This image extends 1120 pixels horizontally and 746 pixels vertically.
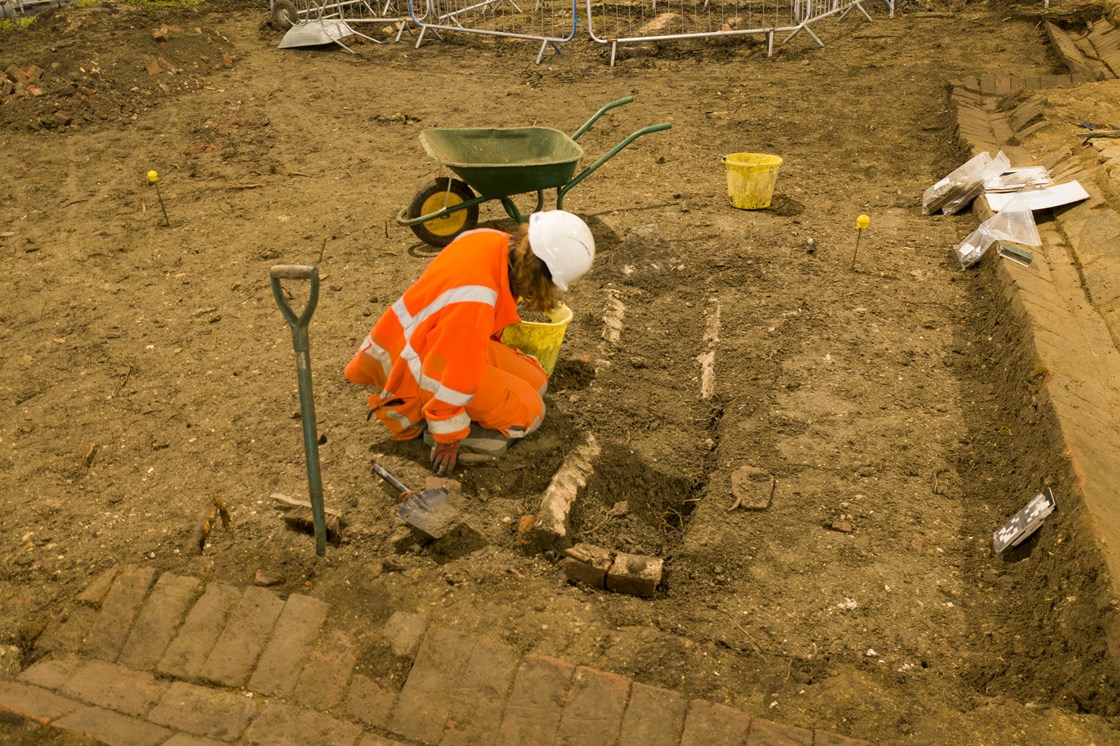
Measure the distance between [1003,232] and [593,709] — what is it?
13.6 ft

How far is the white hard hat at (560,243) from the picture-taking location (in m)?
3.56

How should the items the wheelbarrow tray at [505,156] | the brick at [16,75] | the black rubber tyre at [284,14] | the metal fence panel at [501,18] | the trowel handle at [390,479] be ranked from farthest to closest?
the black rubber tyre at [284,14] → the metal fence panel at [501,18] → the brick at [16,75] → the wheelbarrow tray at [505,156] → the trowel handle at [390,479]

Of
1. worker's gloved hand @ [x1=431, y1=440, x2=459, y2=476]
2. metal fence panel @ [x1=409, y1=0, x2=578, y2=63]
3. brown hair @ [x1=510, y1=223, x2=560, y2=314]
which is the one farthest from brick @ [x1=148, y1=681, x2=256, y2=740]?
metal fence panel @ [x1=409, y1=0, x2=578, y2=63]

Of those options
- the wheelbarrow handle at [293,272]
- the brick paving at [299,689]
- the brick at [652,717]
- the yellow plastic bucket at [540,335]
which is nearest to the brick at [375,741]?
the brick paving at [299,689]

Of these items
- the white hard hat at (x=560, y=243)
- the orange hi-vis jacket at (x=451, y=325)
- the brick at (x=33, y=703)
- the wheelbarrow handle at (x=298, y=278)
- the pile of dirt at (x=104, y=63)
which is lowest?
the pile of dirt at (x=104, y=63)

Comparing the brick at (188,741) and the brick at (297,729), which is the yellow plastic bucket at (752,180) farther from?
the brick at (188,741)

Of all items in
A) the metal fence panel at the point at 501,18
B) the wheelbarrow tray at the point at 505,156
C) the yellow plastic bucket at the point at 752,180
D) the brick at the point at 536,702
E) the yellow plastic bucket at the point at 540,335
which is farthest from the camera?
the metal fence panel at the point at 501,18

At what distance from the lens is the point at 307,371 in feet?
10.2

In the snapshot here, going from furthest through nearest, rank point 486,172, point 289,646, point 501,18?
point 501,18 < point 486,172 < point 289,646

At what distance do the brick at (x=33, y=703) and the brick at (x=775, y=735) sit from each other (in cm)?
203

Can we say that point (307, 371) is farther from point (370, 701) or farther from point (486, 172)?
point (486, 172)

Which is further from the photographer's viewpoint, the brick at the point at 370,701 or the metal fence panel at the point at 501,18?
the metal fence panel at the point at 501,18

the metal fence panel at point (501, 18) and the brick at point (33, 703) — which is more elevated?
the brick at point (33, 703)

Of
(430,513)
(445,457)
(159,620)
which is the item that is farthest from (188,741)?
(445,457)
